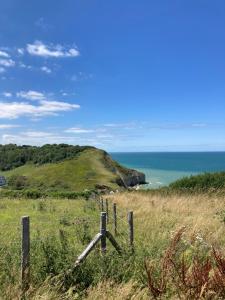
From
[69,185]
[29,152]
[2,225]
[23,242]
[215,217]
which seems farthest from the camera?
[29,152]

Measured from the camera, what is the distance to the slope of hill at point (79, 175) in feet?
386

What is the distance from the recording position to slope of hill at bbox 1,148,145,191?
11768cm

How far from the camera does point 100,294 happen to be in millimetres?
6211

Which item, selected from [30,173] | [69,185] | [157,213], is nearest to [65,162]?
[30,173]

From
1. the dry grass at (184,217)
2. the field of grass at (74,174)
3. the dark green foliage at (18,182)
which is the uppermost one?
the dry grass at (184,217)

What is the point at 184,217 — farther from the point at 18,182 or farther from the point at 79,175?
the point at 18,182

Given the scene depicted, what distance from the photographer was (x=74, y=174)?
427 ft

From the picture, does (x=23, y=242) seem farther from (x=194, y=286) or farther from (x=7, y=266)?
(x=194, y=286)

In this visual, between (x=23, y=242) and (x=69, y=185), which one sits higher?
(x=23, y=242)

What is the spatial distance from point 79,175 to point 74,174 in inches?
144

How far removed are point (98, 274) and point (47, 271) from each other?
0.84m

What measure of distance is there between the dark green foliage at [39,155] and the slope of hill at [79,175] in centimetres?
376

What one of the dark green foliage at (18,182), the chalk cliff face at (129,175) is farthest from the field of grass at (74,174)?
the chalk cliff face at (129,175)

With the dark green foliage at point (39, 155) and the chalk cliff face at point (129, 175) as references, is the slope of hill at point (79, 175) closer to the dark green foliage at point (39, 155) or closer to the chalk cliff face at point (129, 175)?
the chalk cliff face at point (129, 175)
